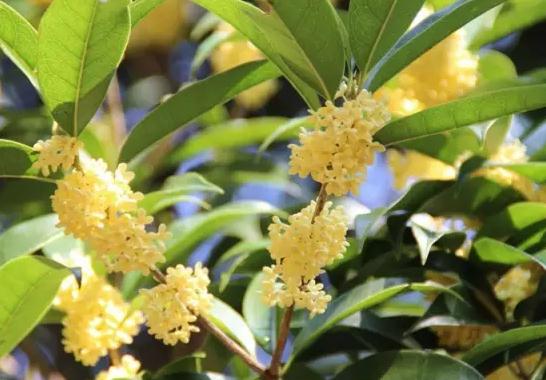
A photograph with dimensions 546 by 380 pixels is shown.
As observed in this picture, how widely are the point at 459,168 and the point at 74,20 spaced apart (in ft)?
1.50

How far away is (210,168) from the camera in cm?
172

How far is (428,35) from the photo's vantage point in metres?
0.95

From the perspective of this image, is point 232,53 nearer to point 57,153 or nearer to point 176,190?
point 176,190

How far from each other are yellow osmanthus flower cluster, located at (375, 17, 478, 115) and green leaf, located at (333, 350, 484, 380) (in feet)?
1.10

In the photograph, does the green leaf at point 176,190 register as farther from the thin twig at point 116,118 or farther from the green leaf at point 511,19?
the thin twig at point 116,118

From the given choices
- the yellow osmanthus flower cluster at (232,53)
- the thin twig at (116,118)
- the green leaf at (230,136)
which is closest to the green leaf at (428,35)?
the yellow osmanthus flower cluster at (232,53)

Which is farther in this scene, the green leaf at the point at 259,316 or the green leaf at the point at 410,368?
the green leaf at the point at 259,316

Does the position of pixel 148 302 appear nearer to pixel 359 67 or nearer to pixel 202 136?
pixel 359 67

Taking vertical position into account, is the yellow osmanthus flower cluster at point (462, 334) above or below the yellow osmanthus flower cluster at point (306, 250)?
below

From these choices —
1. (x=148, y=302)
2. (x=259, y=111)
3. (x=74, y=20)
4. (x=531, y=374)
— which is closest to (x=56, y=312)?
(x=148, y=302)

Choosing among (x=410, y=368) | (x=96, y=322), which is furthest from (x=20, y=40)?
(x=410, y=368)

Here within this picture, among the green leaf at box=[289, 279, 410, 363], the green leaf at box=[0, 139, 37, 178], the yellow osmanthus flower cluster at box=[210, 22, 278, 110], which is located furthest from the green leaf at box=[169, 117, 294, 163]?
the green leaf at box=[0, 139, 37, 178]

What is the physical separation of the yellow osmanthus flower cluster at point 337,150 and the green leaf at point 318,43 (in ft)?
0.25

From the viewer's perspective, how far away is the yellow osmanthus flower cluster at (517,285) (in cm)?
107
